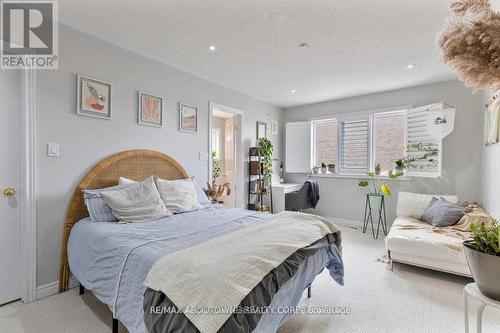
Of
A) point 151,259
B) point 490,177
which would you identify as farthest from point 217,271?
point 490,177

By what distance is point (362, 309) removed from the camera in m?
2.09

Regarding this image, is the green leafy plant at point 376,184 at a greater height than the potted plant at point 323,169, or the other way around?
the potted plant at point 323,169

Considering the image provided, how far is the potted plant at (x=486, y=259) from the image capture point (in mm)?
914

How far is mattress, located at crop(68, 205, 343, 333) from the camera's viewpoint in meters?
1.43

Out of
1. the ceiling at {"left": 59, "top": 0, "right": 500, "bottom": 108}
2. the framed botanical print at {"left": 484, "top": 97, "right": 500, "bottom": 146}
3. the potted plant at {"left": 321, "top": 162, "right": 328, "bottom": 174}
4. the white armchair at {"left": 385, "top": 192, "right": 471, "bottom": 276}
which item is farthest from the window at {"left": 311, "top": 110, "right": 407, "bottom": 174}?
the white armchair at {"left": 385, "top": 192, "right": 471, "bottom": 276}

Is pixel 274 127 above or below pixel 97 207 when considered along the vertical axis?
above

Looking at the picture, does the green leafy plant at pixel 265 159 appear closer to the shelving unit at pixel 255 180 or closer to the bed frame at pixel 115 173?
the shelving unit at pixel 255 180

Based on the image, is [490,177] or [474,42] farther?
[490,177]

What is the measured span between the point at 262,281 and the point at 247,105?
3913 millimetres

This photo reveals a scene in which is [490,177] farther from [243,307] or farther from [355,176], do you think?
[243,307]

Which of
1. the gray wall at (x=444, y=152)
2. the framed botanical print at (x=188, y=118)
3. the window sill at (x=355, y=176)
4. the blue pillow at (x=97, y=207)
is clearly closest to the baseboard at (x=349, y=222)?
the gray wall at (x=444, y=152)

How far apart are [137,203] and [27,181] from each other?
3.01ft

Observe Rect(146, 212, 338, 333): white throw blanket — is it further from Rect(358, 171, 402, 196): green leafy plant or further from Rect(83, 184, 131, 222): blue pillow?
Rect(358, 171, 402, 196): green leafy plant

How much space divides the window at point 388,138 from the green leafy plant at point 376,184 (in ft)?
0.72
